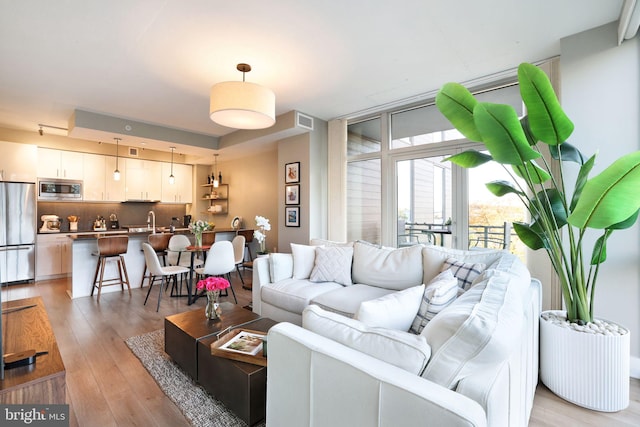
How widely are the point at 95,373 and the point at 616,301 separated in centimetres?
419

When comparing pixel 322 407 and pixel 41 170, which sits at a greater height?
pixel 41 170

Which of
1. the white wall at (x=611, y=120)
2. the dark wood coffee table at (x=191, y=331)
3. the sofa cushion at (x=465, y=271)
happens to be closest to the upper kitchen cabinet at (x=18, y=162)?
the dark wood coffee table at (x=191, y=331)

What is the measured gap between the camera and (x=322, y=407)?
3.60ft

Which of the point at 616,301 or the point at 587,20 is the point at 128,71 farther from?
the point at 616,301

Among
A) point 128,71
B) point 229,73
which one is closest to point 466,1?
point 229,73

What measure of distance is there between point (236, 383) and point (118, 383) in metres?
1.09

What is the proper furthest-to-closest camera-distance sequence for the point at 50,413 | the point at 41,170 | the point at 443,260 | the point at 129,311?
the point at 41,170
the point at 129,311
the point at 443,260
the point at 50,413

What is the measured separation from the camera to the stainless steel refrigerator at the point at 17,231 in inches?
195

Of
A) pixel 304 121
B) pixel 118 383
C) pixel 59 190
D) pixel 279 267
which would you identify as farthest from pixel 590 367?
pixel 59 190

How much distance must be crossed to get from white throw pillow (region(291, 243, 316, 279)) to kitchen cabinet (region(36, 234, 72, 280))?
4635 millimetres

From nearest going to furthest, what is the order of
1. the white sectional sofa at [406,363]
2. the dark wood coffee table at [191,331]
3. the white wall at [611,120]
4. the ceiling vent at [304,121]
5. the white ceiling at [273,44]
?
the white sectional sofa at [406,363] → the dark wood coffee table at [191,331] → the white ceiling at [273,44] → the white wall at [611,120] → the ceiling vent at [304,121]

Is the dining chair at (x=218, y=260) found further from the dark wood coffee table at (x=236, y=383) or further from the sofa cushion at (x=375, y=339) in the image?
the sofa cushion at (x=375, y=339)

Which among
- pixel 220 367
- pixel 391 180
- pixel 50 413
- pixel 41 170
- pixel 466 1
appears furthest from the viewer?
pixel 41 170

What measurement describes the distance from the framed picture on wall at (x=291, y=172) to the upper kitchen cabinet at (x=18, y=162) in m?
4.51
